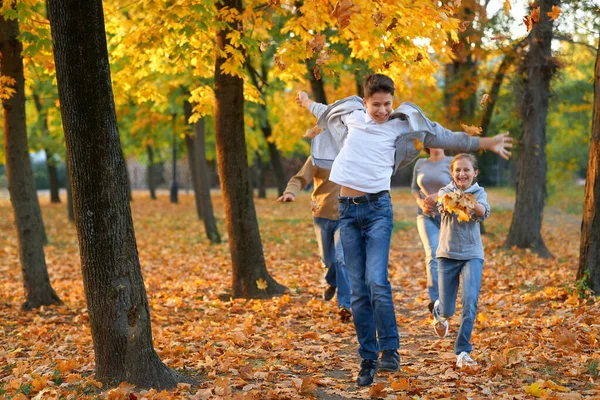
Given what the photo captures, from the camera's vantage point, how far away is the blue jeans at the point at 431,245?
7895 mm

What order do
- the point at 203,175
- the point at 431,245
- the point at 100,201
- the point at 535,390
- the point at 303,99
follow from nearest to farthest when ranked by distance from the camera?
the point at 535,390 → the point at 100,201 → the point at 303,99 → the point at 431,245 → the point at 203,175

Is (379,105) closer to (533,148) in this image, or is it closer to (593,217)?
(593,217)

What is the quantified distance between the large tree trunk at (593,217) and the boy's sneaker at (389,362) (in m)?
3.59

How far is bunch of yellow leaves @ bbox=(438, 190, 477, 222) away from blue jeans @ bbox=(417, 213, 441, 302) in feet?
6.42

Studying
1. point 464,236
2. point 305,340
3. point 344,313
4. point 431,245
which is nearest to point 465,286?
point 464,236

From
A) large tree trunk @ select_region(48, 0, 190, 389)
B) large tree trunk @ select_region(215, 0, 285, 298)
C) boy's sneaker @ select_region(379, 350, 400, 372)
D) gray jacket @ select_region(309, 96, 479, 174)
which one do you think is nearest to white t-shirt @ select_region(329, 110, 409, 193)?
gray jacket @ select_region(309, 96, 479, 174)

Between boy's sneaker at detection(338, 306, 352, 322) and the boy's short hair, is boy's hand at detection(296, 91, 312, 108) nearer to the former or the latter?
the boy's short hair

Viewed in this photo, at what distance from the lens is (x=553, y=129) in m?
41.8

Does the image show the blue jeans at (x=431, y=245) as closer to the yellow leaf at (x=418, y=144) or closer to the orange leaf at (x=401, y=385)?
the yellow leaf at (x=418, y=144)

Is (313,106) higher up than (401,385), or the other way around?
(313,106)

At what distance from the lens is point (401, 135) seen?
5555 mm

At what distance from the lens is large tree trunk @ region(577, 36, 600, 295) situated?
26.3ft

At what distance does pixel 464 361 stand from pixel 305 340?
200 cm

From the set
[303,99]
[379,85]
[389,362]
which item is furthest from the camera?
[303,99]
